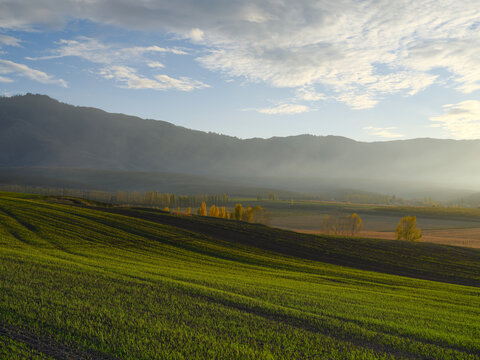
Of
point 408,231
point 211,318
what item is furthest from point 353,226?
point 211,318

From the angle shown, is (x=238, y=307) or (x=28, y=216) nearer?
(x=238, y=307)

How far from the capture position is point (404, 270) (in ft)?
147

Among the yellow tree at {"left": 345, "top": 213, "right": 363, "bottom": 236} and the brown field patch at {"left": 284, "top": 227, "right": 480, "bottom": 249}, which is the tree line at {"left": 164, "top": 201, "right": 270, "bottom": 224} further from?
the yellow tree at {"left": 345, "top": 213, "right": 363, "bottom": 236}

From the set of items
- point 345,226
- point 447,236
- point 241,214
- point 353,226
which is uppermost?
point 241,214

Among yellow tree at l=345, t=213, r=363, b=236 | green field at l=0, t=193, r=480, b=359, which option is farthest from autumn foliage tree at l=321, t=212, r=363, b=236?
green field at l=0, t=193, r=480, b=359

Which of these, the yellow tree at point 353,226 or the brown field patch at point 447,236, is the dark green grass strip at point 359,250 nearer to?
the brown field patch at point 447,236

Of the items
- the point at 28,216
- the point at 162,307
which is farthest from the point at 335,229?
the point at 162,307

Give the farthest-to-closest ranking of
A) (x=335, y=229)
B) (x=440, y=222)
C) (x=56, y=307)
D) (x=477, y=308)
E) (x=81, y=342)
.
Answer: (x=440, y=222), (x=335, y=229), (x=477, y=308), (x=56, y=307), (x=81, y=342)

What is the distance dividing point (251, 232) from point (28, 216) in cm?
3517

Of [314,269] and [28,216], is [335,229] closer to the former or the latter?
[314,269]

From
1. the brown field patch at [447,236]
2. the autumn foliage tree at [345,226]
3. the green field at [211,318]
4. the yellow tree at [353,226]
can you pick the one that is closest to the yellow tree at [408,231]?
the brown field patch at [447,236]

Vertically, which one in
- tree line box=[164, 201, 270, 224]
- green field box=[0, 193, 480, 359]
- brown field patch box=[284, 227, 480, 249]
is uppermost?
green field box=[0, 193, 480, 359]

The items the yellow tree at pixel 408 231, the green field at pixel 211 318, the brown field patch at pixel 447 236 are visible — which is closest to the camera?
the green field at pixel 211 318

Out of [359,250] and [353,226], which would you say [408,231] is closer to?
[353,226]
